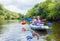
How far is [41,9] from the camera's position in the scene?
222 feet

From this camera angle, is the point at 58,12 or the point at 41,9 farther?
the point at 41,9

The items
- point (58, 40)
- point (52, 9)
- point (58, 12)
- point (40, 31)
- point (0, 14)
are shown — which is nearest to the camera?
point (58, 40)

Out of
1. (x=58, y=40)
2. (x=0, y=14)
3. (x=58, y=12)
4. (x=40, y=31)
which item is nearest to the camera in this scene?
(x=58, y=40)

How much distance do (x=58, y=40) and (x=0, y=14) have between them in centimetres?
6501

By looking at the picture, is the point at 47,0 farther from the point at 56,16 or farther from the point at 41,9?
the point at 56,16

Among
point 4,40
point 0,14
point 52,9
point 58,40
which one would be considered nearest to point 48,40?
point 58,40

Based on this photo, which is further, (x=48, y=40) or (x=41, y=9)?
(x=41, y=9)

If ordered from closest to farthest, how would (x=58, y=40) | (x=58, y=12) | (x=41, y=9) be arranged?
(x=58, y=40)
(x=58, y=12)
(x=41, y=9)

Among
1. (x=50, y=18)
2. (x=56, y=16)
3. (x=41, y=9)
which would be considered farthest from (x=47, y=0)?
(x=56, y=16)

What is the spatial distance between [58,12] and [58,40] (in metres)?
36.9

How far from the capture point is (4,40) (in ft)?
56.7

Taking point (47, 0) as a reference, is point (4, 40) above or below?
below

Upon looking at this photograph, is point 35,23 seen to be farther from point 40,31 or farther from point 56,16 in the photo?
point 56,16

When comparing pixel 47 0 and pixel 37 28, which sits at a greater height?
pixel 47 0
